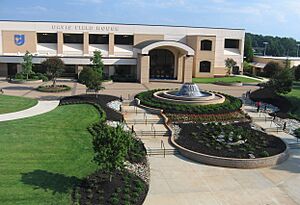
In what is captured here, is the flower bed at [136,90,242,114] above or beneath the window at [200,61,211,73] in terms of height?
beneath

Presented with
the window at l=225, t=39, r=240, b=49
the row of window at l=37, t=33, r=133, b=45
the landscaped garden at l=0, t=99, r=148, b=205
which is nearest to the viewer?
the landscaped garden at l=0, t=99, r=148, b=205

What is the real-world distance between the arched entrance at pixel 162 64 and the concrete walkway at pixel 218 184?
124 ft

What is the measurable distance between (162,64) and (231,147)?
123 ft

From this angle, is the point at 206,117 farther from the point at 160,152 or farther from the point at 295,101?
the point at 295,101

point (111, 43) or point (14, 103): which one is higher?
point (111, 43)

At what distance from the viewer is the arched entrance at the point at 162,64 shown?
57875 millimetres

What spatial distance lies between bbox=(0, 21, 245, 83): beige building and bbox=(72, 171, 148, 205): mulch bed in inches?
1377

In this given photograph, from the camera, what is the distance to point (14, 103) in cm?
3130

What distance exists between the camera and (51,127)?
2353 cm

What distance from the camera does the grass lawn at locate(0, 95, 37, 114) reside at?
29.1 meters

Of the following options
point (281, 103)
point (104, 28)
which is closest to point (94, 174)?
point (281, 103)

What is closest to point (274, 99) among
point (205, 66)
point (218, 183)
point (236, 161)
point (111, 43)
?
point (236, 161)

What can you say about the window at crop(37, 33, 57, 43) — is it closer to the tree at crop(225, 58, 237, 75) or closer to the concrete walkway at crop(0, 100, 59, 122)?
the concrete walkway at crop(0, 100, 59, 122)

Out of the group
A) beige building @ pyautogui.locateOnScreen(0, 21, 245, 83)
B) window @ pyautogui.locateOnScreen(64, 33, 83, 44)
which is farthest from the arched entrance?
window @ pyautogui.locateOnScreen(64, 33, 83, 44)
